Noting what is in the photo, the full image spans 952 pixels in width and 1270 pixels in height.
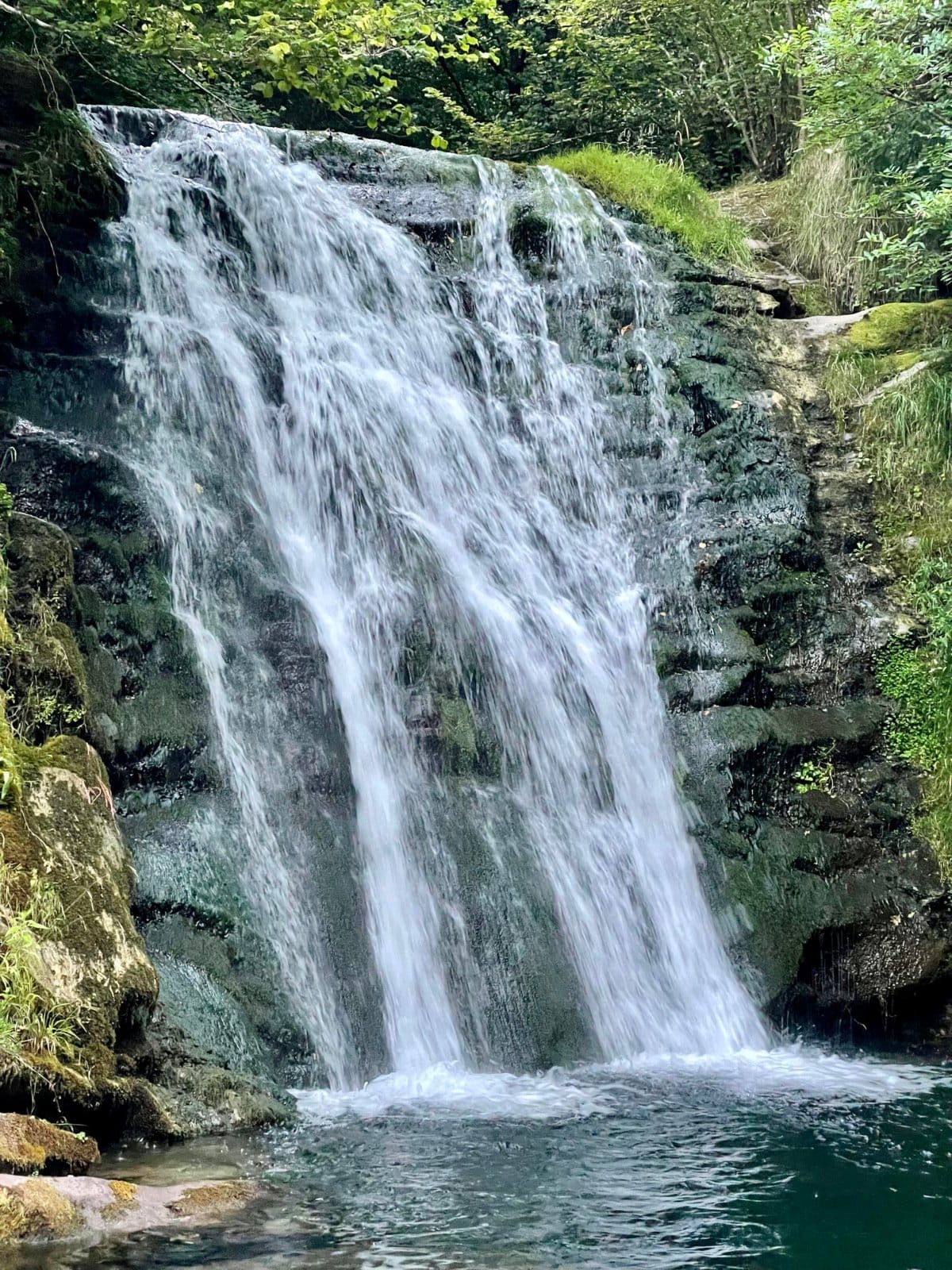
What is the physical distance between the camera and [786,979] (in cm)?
648

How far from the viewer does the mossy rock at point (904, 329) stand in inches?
376

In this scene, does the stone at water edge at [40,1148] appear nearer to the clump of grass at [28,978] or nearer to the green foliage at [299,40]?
the clump of grass at [28,978]

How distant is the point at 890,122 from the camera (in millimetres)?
10133

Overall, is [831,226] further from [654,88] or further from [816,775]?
[816,775]

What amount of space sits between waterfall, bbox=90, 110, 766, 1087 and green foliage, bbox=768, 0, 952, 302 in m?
2.12

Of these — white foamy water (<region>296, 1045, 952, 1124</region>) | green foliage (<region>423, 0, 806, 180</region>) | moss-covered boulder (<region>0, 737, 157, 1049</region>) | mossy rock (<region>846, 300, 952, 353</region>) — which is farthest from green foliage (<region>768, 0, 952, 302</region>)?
moss-covered boulder (<region>0, 737, 157, 1049</region>)

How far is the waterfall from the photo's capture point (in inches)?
227

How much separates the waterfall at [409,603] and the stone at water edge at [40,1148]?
1.80m

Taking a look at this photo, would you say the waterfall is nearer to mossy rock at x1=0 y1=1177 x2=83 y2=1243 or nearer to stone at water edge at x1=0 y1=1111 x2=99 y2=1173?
stone at water edge at x1=0 y1=1111 x2=99 y2=1173

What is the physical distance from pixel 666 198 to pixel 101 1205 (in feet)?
32.3

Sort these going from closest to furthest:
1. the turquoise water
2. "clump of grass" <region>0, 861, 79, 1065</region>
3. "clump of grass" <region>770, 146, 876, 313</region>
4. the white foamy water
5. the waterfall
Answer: the turquoise water
"clump of grass" <region>0, 861, 79, 1065</region>
the white foamy water
the waterfall
"clump of grass" <region>770, 146, 876, 313</region>

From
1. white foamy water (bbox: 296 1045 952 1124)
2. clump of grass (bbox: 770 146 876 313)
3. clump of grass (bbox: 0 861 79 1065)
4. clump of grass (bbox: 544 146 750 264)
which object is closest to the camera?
clump of grass (bbox: 0 861 79 1065)

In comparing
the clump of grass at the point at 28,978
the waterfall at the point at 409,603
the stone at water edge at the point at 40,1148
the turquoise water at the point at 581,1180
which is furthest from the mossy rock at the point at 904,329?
the stone at water edge at the point at 40,1148

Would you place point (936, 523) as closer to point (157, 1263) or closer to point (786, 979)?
point (786, 979)
